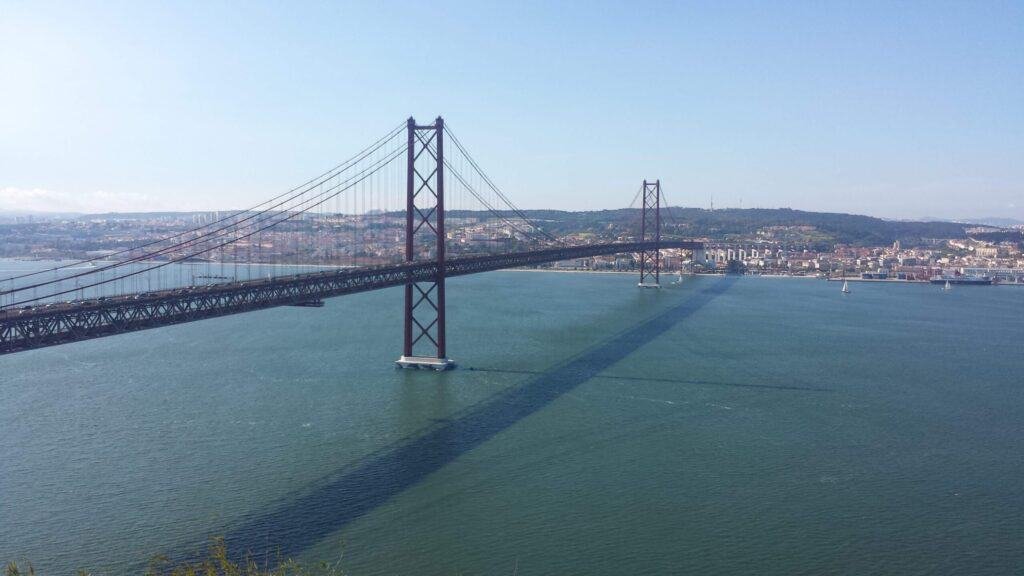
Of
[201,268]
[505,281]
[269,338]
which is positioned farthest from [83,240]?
[269,338]

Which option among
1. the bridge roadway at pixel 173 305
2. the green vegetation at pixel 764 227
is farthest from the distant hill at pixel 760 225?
the bridge roadway at pixel 173 305

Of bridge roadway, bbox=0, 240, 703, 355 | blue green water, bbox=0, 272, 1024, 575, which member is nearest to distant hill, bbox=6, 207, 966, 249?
blue green water, bbox=0, 272, 1024, 575

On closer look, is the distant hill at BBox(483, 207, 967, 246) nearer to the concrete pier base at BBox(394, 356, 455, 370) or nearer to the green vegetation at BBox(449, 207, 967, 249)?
the green vegetation at BBox(449, 207, 967, 249)

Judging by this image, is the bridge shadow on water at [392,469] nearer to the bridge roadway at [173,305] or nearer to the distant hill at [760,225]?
the bridge roadway at [173,305]

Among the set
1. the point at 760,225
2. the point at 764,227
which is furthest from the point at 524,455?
the point at 760,225

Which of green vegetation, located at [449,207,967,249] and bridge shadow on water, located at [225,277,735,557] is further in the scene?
green vegetation, located at [449,207,967,249]

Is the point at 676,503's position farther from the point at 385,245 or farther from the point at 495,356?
the point at 385,245
